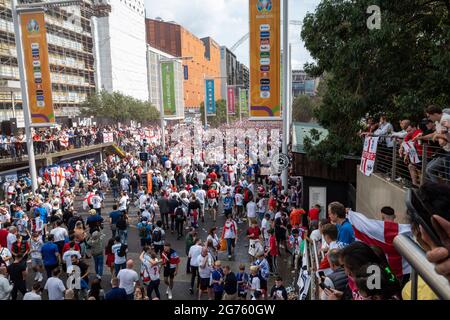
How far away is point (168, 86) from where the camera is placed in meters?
29.3

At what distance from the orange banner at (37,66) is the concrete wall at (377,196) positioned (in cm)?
1408

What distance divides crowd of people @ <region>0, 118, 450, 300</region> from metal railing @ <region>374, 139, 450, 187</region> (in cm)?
169

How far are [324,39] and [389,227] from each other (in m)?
10.3

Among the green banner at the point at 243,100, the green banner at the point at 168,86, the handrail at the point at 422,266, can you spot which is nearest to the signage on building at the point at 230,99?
the green banner at the point at 243,100

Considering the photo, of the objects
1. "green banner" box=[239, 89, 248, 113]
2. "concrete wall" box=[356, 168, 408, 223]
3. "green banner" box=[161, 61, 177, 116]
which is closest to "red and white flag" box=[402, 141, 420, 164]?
"concrete wall" box=[356, 168, 408, 223]

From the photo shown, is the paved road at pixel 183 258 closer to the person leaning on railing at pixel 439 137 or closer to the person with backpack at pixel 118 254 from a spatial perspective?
the person with backpack at pixel 118 254

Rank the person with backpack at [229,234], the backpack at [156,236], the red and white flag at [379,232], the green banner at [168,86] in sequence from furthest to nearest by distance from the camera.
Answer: the green banner at [168,86] < the person with backpack at [229,234] < the backpack at [156,236] < the red and white flag at [379,232]

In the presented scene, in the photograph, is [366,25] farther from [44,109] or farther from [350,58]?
[44,109]

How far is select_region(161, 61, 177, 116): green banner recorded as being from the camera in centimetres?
2947

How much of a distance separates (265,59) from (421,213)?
41.9 feet

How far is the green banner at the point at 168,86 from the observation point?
29.5 metres

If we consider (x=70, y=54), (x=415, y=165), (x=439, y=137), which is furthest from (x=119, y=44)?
(x=439, y=137)
